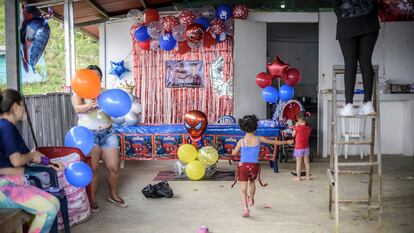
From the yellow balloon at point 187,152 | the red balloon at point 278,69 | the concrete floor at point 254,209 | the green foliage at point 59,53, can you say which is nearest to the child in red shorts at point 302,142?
the concrete floor at point 254,209

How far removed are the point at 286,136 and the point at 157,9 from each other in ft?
11.4

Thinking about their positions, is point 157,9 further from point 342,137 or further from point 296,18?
point 342,137

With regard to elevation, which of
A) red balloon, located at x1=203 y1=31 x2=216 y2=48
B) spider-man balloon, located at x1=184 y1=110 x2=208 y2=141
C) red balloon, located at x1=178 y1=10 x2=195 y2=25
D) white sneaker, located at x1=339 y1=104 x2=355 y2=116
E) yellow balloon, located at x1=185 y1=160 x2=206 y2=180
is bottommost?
yellow balloon, located at x1=185 y1=160 x2=206 y2=180

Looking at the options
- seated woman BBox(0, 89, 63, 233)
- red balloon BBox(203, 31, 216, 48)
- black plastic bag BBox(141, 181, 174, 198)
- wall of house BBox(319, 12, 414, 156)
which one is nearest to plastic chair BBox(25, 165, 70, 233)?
seated woman BBox(0, 89, 63, 233)

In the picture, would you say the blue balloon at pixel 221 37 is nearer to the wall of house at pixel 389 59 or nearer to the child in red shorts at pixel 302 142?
the wall of house at pixel 389 59

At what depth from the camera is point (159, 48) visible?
825 cm

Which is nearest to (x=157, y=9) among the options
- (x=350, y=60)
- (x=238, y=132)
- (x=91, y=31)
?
(x=91, y=31)

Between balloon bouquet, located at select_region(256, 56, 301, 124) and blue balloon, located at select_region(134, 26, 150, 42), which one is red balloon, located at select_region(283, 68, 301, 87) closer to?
balloon bouquet, located at select_region(256, 56, 301, 124)

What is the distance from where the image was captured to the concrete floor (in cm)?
415

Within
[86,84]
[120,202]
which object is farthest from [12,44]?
[120,202]

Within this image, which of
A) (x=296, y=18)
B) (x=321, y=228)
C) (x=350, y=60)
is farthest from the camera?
(x=296, y=18)

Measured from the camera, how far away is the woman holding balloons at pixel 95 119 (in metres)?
4.19

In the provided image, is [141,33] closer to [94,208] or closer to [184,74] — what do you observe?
[184,74]

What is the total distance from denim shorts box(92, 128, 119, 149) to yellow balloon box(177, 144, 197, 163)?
1.48m
